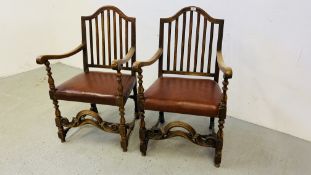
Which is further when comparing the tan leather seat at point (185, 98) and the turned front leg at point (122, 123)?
the turned front leg at point (122, 123)

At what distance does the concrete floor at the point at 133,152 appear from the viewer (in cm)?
171

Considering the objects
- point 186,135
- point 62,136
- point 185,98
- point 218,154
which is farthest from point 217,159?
point 62,136

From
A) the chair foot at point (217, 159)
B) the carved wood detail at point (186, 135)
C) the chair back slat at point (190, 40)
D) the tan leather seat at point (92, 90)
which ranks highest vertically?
the chair back slat at point (190, 40)

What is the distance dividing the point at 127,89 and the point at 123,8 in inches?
53.8

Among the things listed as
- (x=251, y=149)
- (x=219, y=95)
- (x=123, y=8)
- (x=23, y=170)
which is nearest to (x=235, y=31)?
(x=219, y=95)

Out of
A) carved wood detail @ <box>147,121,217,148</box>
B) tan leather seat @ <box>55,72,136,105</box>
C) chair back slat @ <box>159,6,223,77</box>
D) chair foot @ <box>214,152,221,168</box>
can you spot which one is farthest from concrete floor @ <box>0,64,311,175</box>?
chair back slat @ <box>159,6,223,77</box>

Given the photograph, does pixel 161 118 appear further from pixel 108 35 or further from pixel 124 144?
pixel 108 35

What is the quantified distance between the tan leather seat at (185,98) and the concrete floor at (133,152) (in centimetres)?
42

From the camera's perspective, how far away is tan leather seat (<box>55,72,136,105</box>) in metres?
1.72

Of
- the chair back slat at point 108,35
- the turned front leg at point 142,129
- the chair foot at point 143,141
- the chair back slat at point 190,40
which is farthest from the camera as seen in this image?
the chair back slat at point 108,35

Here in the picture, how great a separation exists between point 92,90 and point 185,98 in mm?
653

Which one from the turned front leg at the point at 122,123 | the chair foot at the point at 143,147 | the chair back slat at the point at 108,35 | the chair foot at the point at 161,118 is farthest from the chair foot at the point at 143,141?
the chair back slat at the point at 108,35

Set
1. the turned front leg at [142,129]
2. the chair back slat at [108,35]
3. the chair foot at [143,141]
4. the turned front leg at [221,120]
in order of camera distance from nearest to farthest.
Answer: the turned front leg at [221,120] → the turned front leg at [142,129] → the chair foot at [143,141] → the chair back slat at [108,35]

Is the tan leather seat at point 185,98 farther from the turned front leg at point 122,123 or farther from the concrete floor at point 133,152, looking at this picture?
the concrete floor at point 133,152
